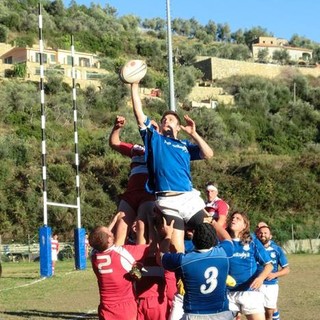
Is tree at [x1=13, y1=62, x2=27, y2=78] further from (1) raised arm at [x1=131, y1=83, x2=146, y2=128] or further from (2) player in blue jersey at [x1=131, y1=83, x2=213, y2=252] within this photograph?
(2) player in blue jersey at [x1=131, y1=83, x2=213, y2=252]

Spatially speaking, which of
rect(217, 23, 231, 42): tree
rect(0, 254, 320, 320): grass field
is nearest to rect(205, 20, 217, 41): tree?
rect(217, 23, 231, 42): tree

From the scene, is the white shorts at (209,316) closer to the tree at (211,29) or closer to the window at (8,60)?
the window at (8,60)

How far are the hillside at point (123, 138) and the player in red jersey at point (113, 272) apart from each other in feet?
108

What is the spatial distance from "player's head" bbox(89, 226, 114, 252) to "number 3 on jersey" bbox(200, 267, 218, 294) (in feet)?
3.51

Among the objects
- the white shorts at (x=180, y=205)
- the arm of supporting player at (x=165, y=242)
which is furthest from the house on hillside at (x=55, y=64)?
the arm of supporting player at (x=165, y=242)

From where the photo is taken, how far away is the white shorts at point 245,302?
9.48 meters

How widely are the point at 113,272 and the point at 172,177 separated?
47.1 inches

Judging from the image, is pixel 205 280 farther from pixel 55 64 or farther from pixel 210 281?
pixel 55 64

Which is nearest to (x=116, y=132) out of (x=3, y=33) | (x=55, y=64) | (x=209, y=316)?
(x=209, y=316)

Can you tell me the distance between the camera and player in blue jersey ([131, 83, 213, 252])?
812 cm

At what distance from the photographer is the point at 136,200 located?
9.10m

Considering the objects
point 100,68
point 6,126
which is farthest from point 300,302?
point 100,68

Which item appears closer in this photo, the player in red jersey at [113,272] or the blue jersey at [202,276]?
the blue jersey at [202,276]

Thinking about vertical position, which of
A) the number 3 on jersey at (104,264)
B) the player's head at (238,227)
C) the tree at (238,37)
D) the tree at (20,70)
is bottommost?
the number 3 on jersey at (104,264)
